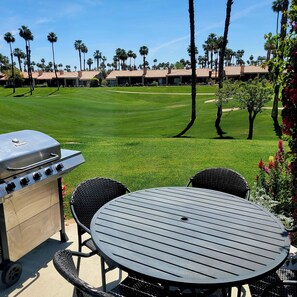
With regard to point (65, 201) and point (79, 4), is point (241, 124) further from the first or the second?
point (65, 201)

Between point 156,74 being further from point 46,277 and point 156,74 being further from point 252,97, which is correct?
point 46,277

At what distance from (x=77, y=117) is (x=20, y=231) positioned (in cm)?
2298

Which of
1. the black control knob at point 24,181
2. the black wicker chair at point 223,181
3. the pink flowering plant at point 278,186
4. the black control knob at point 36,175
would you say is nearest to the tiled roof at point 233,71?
the pink flowering plant at point 278,186

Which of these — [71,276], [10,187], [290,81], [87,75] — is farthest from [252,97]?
[87,75]

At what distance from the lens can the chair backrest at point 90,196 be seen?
307cm

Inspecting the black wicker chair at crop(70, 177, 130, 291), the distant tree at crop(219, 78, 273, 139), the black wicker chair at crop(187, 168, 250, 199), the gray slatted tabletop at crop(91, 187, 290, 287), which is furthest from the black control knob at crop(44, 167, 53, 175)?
the distant tree at crop(219, 78, 273, 139)

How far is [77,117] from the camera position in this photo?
2541 centimetres

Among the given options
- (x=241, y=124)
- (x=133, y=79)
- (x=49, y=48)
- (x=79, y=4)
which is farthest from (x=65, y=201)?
(x=133, y=79)

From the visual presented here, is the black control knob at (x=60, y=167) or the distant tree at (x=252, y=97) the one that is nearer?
the black control knob at (x=60, y=167)

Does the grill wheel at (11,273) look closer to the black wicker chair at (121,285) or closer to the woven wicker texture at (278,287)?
the black wicker chair at (121,285)

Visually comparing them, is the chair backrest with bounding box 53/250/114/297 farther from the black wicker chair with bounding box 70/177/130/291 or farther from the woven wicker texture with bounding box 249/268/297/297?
the woven wicker texture with bounding box 249/268/297/297

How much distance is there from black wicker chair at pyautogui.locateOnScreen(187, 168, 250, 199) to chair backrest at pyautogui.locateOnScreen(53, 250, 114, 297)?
184 cm

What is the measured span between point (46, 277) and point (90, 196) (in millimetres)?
919

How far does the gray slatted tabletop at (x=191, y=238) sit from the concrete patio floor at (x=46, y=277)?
93 centimetres
